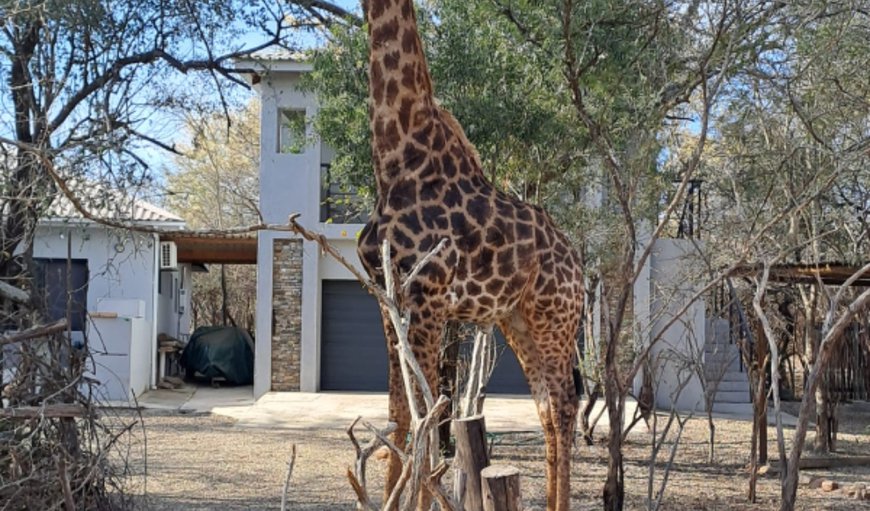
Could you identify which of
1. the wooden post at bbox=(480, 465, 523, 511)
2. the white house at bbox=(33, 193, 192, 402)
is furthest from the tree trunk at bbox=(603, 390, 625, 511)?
the white house at bbox=(33, 193, 192, 402)

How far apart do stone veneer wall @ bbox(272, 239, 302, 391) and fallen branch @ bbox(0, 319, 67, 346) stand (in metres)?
12.8

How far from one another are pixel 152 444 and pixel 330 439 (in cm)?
234

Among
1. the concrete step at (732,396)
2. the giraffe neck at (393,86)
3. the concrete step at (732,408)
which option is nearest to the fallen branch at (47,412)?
the giraffe neck at (393,86)

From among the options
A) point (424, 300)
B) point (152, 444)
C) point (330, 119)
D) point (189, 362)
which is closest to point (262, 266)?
point (189, 362)

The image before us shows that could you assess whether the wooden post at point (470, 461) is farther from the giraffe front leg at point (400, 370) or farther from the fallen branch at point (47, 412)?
the fallen branch at point (47, 412)

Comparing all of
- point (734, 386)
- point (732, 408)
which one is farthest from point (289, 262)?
point (734, 386)

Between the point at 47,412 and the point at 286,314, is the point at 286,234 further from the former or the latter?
the point at 47,412

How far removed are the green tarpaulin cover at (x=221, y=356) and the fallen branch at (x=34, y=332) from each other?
16397 mm

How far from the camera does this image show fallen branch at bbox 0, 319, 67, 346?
5547 millimetres

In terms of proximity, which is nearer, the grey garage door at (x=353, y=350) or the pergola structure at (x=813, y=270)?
the pergola structure at (x=813, y=270)

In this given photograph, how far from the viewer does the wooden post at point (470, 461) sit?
444 centimetres

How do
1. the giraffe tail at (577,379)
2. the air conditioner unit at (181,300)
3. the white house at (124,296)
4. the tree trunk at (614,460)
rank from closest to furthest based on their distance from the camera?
the giraffe tail at (577,379) → the tree trunk at (614,460) → the white house at (124,296) → the air conditioner unit at (181,300)

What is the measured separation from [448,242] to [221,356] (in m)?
17.4

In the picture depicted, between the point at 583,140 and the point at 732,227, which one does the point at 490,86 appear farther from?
the point at 732,227
